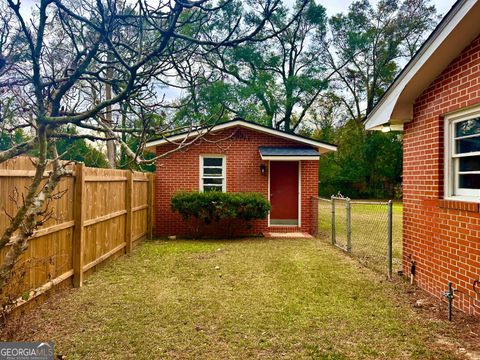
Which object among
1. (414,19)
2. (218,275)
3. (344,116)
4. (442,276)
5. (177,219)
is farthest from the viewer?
(344,116)

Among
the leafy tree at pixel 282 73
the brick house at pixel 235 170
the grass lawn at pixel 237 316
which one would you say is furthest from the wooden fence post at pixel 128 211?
the leafy tree at pixel 282 73

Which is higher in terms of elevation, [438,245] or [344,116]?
[344,116]

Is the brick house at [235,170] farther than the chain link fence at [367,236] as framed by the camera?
Yes

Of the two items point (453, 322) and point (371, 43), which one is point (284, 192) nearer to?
point (453, 322)

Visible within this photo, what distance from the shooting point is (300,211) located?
11828mm

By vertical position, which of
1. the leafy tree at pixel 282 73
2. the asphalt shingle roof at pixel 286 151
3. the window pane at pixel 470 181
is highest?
the leafy tree at pixel 282 73

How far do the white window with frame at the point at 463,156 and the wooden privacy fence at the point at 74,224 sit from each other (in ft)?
15.7

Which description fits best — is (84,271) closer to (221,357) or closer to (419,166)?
(221,357)

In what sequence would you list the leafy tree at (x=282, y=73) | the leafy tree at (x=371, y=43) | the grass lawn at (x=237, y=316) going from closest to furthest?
the grass lawn at (x=237, y=316) < the leafy tree at (x=282, y=73) < the leafy tree at (x=371, y=43)

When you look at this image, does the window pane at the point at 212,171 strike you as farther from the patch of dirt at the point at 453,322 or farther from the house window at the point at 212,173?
the patch of dirt at the point at 453,322

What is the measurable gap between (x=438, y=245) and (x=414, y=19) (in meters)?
29.3

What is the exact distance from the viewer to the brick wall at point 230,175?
1155 centimetres

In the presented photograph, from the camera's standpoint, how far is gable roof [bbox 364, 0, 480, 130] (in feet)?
13.4

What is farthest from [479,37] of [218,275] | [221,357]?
[218,275]
